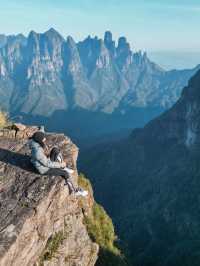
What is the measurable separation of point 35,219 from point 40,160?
2494 millimetres

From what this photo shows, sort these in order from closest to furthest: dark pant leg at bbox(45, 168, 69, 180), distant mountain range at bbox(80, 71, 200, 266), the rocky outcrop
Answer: the rocky outcrop
dark pant leg at bbox(45, 168, 69, 180)
distant mountain range at bbox(80, 71, 200, 266)

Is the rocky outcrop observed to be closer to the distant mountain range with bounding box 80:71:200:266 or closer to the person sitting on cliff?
the person sitting on cliff

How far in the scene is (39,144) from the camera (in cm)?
2009

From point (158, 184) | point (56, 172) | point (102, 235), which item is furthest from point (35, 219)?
point (158, 184)

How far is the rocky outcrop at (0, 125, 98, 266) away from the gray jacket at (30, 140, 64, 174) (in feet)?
1.17

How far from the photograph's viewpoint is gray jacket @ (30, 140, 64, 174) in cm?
1980

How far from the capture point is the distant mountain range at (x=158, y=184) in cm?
8569

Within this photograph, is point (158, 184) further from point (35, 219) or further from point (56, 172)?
point (35, 219)

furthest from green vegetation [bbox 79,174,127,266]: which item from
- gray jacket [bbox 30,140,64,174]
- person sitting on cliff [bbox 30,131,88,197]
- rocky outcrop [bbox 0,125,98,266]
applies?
gray jacket [bbox 30,140,64,174]

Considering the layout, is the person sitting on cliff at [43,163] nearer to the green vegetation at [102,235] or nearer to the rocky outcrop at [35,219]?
the rocky outcrop at [35,219]

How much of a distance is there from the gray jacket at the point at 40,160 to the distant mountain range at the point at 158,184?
158ft

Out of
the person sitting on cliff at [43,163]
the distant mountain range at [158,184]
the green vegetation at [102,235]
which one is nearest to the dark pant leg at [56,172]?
the person sitting on cliff at [43,163]

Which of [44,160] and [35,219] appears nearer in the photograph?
[35,219]

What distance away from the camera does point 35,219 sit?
1848cm
